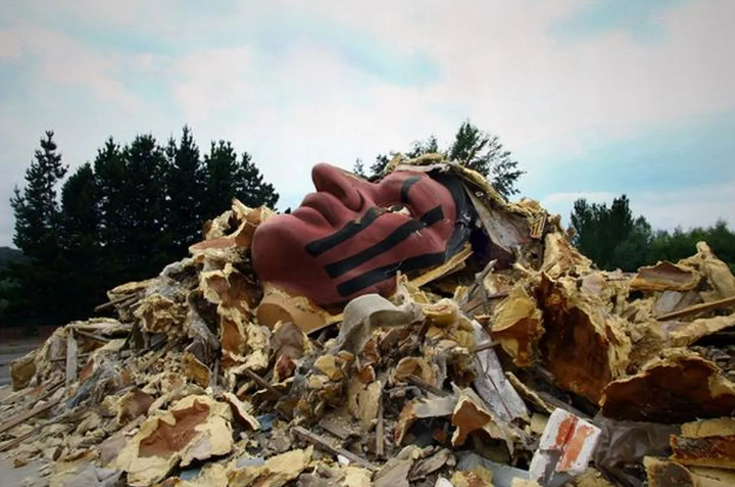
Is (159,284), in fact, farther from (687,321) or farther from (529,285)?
(687,321)

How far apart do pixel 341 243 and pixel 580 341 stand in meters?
2.34

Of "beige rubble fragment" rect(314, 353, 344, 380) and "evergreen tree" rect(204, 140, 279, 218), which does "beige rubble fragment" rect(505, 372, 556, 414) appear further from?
"evergreen tree" rect(204, 140, 279, 218)

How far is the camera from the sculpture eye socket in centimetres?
552

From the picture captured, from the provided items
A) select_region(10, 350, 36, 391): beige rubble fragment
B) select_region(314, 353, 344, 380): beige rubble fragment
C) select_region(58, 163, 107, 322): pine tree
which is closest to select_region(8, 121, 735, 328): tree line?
select_region(58, 163, 107, 322): pine tree

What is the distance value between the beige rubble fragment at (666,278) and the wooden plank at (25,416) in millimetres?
5241

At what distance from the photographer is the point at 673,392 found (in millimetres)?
2645

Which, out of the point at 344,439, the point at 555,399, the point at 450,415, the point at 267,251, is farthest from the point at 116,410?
the point at 555,399

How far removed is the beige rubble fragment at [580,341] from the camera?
3.37 metres

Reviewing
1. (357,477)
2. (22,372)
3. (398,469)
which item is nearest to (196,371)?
(357,477)

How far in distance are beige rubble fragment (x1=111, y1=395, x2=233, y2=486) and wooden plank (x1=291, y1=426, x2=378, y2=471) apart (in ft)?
1.41

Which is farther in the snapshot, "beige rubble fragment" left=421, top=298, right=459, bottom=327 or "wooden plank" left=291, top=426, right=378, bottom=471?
"beige rubble fragment" left=421, top=298, right=459, bottom=327

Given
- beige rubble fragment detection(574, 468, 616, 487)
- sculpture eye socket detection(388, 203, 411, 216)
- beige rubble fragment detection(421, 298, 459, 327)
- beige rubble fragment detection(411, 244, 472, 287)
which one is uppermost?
sculpture eye socket detection(388, 203, 411, 216)

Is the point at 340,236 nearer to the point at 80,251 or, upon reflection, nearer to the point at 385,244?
the point at 385,244

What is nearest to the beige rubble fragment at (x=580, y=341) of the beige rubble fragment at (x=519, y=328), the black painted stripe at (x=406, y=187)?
the beige rubble fragment at (x=519, y=328)
